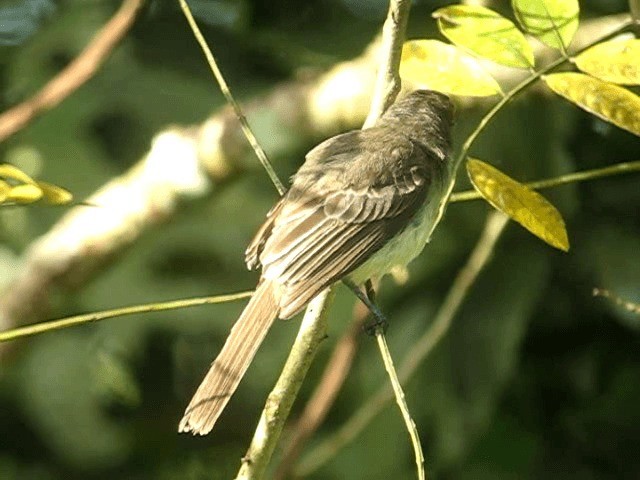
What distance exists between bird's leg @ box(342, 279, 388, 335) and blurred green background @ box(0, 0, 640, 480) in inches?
31.1

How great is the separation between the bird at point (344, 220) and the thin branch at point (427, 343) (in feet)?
1.37

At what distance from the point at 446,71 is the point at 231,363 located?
657 millimetres

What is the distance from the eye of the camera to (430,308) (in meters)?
3.66

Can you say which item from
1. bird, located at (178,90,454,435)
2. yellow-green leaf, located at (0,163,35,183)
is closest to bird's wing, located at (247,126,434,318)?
bird, located at (178,90,454,435)

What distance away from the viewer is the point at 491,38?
201cm

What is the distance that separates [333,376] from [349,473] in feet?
2.16

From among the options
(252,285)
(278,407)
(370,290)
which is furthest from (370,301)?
(252,285)

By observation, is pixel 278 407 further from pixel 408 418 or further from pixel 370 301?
pixel 370 301

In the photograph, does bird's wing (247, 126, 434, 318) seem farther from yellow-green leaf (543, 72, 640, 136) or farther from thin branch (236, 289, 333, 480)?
yellow-green leaf (543, 72, 640, 136)

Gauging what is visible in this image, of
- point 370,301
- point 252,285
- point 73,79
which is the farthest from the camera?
point 252,285

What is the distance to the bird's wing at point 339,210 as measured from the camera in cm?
249

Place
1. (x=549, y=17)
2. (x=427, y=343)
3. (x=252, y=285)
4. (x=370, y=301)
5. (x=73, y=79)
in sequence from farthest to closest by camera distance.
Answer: (x=252, y=285), (x=427, y=343), (x=73, y=79), (x=370, y=301), (x=549, y=17)

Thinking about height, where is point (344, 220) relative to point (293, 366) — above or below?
below

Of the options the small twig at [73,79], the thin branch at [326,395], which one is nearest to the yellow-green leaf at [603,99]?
the thin branch at [326,395]
